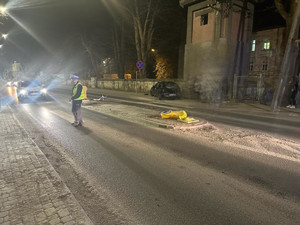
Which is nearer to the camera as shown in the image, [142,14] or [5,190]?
[5,190]

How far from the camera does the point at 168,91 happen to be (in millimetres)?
19078

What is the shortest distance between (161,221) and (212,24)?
61.5 ft

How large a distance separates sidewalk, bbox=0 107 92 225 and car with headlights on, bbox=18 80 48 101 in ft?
44.0

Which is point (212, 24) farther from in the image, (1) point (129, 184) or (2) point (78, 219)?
(2) point (78, 219)

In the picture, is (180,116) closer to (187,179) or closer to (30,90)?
(187,179)

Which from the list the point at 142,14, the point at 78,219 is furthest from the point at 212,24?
the point at 78,219

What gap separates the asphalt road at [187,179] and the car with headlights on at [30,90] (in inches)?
474

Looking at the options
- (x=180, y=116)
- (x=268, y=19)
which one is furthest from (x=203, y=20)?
(x=268, y=19)

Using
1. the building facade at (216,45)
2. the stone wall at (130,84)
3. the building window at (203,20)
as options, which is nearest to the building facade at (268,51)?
the building facade at (216,45)

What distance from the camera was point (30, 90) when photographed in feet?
55.8

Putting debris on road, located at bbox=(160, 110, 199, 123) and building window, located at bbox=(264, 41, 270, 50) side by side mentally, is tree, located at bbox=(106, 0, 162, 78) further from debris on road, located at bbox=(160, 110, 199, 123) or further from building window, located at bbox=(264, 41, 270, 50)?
debris on road, located at bbox=(160, 110, 199, 123)

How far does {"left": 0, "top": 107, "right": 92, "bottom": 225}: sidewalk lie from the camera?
9.15 ft

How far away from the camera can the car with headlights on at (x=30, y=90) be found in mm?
16891

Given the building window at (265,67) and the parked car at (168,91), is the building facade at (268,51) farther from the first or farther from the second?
the parked car at (168,91)
